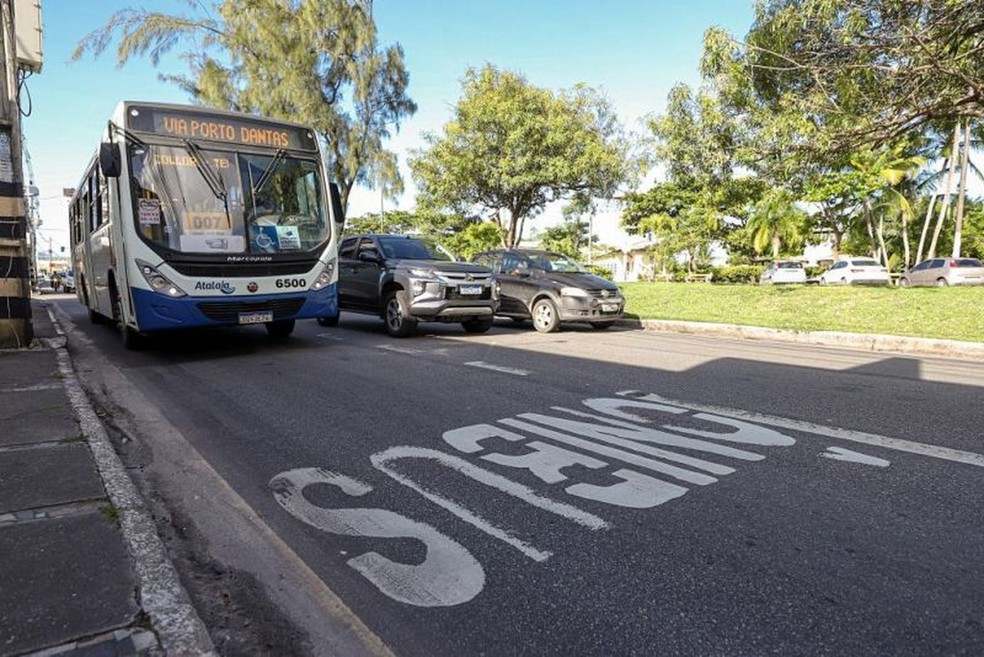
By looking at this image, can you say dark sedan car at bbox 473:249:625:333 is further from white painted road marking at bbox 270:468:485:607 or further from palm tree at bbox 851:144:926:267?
palm tree at bbox 851:144:926:267

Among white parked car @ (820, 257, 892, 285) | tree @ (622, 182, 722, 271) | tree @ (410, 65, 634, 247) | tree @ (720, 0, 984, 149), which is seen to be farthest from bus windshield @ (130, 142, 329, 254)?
white parked car @ (820, 257, 892, 285)

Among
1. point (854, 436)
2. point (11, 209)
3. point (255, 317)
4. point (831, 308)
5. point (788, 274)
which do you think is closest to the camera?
point (854, 436)

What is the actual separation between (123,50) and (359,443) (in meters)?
23.6

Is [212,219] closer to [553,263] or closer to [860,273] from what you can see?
[553,263]

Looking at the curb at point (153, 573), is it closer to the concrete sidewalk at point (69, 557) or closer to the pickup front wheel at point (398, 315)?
the concrete sidewalk at point (69, 557)

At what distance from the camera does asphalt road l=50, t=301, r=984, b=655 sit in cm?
226

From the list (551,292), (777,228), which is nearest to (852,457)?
(551,292)

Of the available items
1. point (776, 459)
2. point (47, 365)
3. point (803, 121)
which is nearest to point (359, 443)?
point (776, 459)

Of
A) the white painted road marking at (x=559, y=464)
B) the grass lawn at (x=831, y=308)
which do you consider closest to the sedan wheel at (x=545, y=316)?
the grass lawn at (x=831, y=308)

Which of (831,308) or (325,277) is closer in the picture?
(325,277)

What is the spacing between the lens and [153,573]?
96.6 inches

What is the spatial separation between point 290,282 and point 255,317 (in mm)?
683

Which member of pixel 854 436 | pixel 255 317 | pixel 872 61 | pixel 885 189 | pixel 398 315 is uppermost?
pixel 885 189

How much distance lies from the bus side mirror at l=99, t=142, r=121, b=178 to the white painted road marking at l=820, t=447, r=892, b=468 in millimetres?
8146
